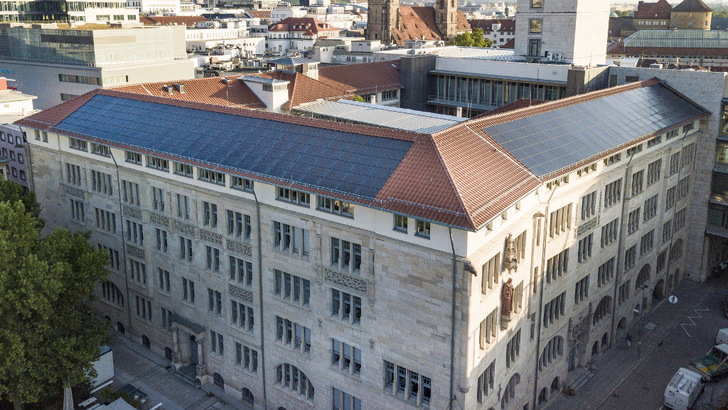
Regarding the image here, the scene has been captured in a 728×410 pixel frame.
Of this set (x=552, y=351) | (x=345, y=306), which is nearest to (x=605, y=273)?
(x=552, y=351)

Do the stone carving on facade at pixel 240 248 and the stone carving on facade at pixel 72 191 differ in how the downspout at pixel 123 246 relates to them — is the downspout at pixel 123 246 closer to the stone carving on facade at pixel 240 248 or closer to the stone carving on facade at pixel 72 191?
the stone carving on facade at pixel 72 191

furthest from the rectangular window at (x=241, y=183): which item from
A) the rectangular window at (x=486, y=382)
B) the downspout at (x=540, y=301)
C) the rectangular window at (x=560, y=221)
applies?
the rectangular window at (x=560, y=221)

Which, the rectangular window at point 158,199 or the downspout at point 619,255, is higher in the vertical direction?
the rectangular window at point 158,199

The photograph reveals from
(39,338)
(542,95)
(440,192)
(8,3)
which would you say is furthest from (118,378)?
(8,3)

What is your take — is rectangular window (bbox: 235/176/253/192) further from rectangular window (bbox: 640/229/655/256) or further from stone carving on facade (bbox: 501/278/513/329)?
rectangular window (bbox: 640/229/655/256)

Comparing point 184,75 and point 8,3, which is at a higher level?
point 8,3

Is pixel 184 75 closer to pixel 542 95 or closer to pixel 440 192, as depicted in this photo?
pixel 542 95
